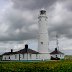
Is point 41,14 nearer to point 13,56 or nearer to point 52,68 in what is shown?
point 13,56

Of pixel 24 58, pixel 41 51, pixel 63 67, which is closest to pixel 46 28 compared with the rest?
pixel 41 51

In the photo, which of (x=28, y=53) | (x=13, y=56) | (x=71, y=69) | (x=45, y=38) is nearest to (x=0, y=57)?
(x=13, y=56)

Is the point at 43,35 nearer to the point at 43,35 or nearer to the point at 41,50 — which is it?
the point at 43,35

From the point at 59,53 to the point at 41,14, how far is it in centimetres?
2672

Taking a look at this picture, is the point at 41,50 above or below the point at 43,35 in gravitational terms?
below

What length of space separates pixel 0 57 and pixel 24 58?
36.5ft

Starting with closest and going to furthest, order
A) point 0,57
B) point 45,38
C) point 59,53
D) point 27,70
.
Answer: point 27,70
point 45,38
point 0,57
point 59,53

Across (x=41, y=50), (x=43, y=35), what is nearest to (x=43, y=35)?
(x=43, y=35)

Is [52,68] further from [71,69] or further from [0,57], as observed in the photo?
[0,57]

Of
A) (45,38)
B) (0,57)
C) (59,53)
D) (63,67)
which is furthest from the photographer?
(59,53)

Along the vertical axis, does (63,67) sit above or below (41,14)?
below

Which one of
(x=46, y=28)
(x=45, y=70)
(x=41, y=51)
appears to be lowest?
(x=45, y=70)

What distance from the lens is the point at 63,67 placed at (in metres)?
24.3

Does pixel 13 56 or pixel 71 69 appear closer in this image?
pixel 71 69
